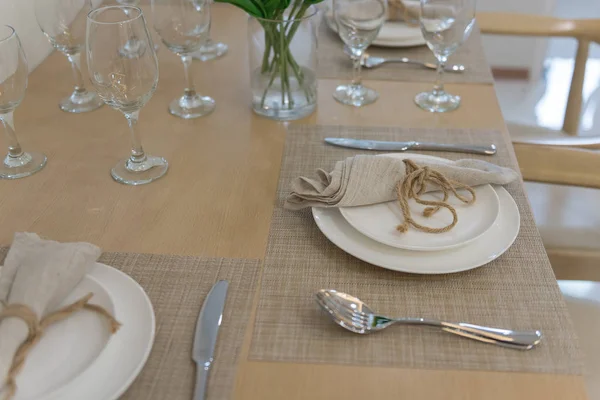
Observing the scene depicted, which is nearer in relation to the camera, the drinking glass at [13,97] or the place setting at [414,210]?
the place setting at [414,210]

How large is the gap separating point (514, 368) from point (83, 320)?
0.44 m

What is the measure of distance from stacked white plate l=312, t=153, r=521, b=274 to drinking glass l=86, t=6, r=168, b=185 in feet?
0.98

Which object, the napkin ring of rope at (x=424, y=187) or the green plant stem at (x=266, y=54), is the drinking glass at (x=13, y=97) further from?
the napkin ring of rope at (x=424, y=187)

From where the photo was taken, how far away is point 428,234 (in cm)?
76

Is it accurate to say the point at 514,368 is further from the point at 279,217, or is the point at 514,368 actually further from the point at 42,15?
the point at 42,15

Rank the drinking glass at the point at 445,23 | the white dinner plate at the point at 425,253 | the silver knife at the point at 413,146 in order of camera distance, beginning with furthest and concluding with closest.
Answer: the drinking glass at the point at 445,23 < the silver knife at the point at 413,146 < the white dinner plate at the point at 425,253

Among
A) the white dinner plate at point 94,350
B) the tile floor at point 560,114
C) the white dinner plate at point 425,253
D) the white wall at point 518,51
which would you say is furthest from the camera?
the white wall at point 518,51

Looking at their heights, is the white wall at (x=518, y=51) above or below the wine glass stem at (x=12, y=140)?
below

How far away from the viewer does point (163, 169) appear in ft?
3.14

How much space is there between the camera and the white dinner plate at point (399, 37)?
4.33 ft

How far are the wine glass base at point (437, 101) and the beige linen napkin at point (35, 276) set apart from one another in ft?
2.15

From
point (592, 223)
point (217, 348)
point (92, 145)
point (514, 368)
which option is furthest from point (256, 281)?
point (592, 223)

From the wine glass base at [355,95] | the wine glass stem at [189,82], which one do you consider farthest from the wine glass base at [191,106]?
the wine glass base at [355,95]

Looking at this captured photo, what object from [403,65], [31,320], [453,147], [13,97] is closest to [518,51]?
[403,65]
